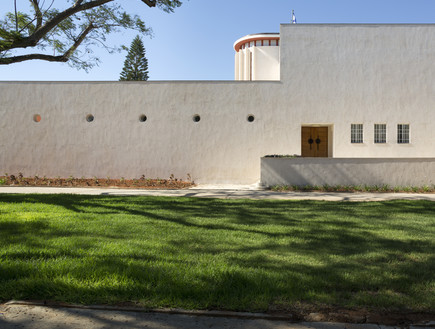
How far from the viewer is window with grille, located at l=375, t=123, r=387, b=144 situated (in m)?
14.6

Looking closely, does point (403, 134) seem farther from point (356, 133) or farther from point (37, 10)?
point (37, 10)

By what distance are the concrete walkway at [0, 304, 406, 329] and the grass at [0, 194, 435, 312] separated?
166 millimetres

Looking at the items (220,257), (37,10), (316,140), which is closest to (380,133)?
(316,140)

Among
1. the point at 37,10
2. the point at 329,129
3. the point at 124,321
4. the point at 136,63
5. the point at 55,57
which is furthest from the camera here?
the point at 136,63

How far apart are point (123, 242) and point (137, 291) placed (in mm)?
1883

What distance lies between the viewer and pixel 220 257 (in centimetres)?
423

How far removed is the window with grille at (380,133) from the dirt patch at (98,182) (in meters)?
8.24

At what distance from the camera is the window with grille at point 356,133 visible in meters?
14.6

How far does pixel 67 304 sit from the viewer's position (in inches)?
116

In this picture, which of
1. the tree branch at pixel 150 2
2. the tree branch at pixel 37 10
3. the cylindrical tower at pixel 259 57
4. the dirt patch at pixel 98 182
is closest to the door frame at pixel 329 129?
the dirt patch at pixel 98 182

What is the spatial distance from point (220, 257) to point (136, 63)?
4462 cm

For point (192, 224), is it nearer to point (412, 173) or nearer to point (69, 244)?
point (69, 244)

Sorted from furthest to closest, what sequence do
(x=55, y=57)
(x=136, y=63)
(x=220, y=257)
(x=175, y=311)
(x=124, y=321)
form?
1. (x=136, y=63)
2. (x=55, y=57)
3. (x=220, y=257)
4. (x=175, y=311)
5. (x=124, y=321)

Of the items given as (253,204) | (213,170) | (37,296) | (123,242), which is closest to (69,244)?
(123,242)
